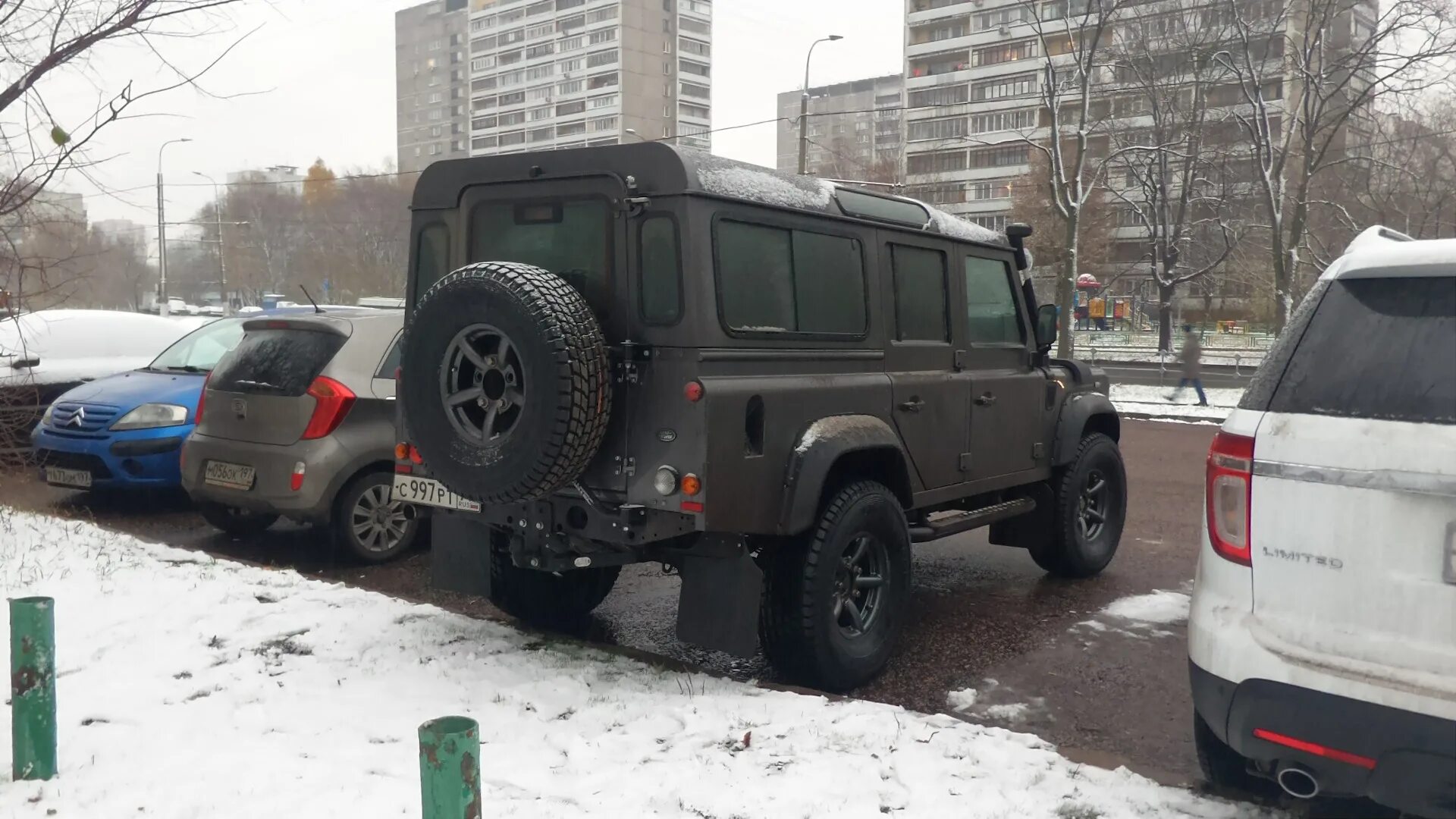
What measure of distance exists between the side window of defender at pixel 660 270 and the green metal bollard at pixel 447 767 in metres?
2.23

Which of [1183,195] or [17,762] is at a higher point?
[1183,195]

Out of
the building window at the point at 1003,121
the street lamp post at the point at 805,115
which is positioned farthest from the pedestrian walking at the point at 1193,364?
the building window at the point at 1003,121

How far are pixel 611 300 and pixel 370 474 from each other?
10.7ft

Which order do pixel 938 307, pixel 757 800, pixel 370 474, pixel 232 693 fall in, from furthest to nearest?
pixel 370 474 → pixel 938 307 → pixel 232 693 → pixel 757 800

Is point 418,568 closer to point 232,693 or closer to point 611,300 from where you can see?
point 232,693

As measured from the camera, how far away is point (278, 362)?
277 inches

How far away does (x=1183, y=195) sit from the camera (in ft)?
111

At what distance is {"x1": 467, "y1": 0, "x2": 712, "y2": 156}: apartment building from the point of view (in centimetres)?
8206

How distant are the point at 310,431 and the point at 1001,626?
4165 mm

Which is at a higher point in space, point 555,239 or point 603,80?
point 603,80

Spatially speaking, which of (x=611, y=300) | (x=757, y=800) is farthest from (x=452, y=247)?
(x=757, y=800)

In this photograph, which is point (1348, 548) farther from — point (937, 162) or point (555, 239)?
point (937, 162)

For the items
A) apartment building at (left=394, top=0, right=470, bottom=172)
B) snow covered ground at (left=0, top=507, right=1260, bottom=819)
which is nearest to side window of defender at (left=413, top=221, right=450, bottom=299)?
snow covered ground at (left=0, top=507, right=1260, bottom=819)

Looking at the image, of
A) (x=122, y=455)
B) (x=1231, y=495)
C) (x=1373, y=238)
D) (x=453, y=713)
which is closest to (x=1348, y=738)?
(x=1231, y=495)
